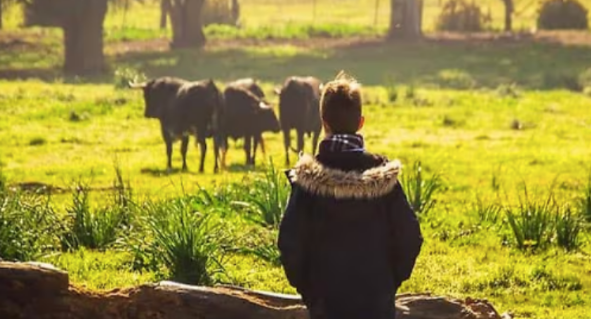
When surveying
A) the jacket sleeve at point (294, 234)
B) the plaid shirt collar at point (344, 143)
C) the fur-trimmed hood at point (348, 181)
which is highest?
the plaid shirt collar at point (344, 143)

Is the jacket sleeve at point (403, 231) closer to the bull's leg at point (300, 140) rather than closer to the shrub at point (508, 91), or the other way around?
the bull's leg at point (300, 140)

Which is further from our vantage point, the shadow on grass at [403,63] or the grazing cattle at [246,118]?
the shadow on grass at [403,63]

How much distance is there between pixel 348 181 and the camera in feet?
21.3

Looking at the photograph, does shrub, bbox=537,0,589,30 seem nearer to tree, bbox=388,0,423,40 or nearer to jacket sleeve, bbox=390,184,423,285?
tree, bbox=388,0,423,40

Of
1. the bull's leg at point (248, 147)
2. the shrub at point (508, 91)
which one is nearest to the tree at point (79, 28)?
the shrub at point (508, 91)

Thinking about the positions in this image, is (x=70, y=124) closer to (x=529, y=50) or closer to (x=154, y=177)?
(x=154, y=177)

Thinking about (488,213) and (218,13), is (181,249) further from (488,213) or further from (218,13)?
(218,13)

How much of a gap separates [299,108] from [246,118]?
0.97m

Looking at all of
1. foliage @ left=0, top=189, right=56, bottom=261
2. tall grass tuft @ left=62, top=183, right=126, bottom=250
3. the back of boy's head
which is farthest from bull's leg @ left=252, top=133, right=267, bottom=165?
the back of boy's head

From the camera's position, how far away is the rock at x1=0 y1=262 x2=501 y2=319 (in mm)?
8055

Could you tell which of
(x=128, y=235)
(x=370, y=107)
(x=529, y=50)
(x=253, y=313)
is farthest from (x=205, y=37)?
(x=253, y=313)

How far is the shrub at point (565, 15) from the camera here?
185 feet

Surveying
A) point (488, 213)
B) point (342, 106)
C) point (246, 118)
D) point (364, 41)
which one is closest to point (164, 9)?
point (364, 41)

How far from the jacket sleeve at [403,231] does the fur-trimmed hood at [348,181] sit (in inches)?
3.6
